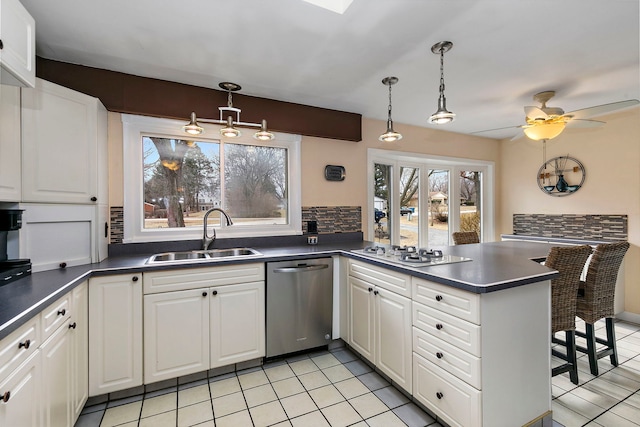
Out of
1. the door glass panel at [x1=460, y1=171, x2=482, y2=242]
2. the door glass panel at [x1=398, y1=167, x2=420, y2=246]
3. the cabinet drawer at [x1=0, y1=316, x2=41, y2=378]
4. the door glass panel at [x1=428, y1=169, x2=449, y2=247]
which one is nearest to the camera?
the cabinet drawer at [x1=0, y1=316, x2=41, y2=378]

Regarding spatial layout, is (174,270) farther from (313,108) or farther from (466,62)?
(466,62)

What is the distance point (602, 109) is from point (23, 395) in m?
3.77

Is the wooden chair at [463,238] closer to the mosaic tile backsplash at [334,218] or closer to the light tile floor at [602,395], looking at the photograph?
the mosaic tile backsplash at [334,218]

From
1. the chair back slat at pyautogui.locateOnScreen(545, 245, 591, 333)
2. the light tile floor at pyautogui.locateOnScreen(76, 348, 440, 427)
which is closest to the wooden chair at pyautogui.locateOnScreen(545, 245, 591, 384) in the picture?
the chair back slat at pyautogui.locateOnScreen(545, 245, 591, 333)

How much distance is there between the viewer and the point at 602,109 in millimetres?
2307

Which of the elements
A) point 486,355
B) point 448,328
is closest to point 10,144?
point 448,328

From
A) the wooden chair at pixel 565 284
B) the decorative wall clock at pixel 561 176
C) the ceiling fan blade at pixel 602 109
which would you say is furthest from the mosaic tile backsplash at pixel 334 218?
the decorative wall clock at pixel 561 176

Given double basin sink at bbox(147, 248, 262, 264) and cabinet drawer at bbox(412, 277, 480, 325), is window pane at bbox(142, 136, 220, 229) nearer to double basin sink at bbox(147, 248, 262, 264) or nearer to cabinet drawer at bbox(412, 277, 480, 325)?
double basin sink at bbox(147, 248, 262, 264)

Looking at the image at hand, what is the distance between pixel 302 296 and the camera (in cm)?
251

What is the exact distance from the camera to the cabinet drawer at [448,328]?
1.48m

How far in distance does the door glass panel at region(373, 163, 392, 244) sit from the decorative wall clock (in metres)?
2.10

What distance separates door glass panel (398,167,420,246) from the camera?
13.3ft

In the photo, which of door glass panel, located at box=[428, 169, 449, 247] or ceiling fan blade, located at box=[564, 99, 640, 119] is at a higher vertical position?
ceiling fan blade, located at box=[564, 99, 640, 119]

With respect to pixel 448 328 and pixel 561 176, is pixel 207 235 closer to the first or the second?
pixel 448 328
